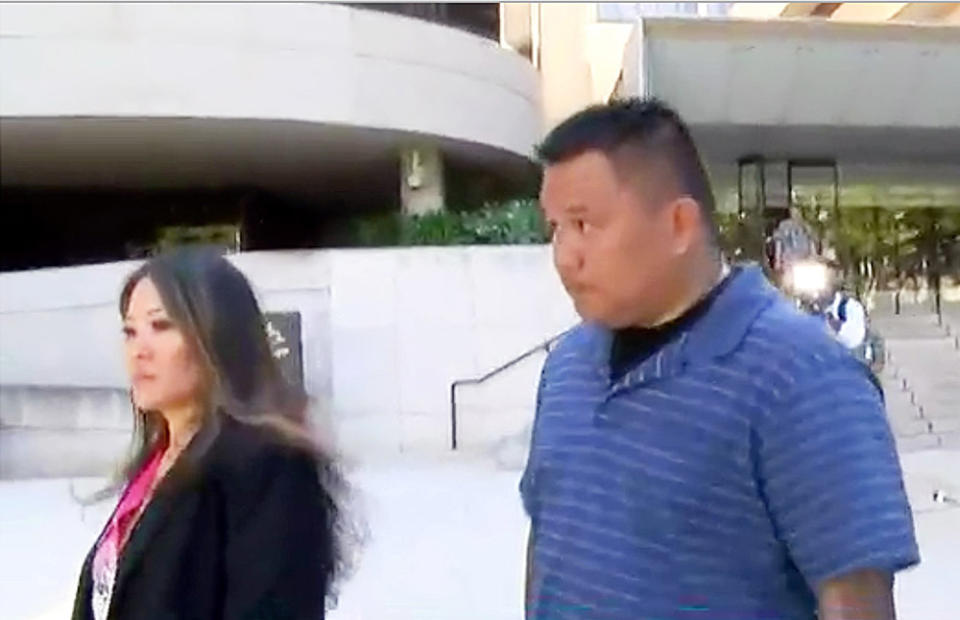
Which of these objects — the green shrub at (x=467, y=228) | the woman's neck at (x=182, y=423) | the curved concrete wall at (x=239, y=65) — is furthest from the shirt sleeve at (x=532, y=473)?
the curved concrete wall at (x=239, y=65)

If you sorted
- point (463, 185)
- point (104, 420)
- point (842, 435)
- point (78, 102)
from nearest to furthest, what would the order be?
point (842, 435), point (104, 420), point (78, 102), point (463, 185)

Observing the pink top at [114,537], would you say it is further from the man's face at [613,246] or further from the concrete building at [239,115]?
the concrete building at [239,115]

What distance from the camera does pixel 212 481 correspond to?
223 centimetres

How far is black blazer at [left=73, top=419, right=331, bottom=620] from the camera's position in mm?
2180

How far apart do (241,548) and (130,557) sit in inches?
6.7

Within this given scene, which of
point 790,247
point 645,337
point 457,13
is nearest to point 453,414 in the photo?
point 790,247

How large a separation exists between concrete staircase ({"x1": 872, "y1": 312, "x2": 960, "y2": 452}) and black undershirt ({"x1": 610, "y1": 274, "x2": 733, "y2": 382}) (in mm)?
11825

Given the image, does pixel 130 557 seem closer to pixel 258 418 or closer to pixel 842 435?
pixel 258 418

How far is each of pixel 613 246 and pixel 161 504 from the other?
0.82 m

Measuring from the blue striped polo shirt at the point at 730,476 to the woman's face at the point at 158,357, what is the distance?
0.66 metres

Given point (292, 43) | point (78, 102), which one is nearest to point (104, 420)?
point (78, 102)

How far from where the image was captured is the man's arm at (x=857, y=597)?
1.72 m

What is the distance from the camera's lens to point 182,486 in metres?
2.23

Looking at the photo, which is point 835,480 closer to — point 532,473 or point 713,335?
point 713,335
